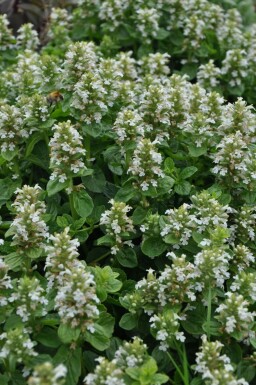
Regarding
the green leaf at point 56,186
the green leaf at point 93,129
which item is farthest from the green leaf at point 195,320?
the green leaf at point 93,129

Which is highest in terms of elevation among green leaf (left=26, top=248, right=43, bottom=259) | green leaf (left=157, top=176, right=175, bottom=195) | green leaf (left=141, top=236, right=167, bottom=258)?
green leaf (left=157, top=176, right=175, bottom=195)

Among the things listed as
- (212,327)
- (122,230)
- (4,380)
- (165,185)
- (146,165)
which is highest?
(146,165)

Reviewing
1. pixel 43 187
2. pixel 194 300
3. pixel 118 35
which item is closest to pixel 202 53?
pixel 118 35

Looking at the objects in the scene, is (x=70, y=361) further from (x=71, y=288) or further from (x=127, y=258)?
(x=127, y=258)

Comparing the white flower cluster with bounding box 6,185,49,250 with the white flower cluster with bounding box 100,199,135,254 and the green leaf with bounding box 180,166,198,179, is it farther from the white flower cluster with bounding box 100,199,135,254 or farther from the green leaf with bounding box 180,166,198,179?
the green leaf with bounding box 180,166,198,179

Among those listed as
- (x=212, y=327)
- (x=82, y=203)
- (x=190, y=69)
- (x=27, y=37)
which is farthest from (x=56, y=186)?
(x=190, y=69)

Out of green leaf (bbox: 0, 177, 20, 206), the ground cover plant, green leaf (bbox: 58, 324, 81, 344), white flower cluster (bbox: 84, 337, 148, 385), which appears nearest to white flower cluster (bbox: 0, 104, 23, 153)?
the ground cover plant

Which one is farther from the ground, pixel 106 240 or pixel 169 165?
pixel 169 165

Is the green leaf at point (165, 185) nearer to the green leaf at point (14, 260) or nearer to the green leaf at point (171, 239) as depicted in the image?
the green leaf at point (171, 239)
